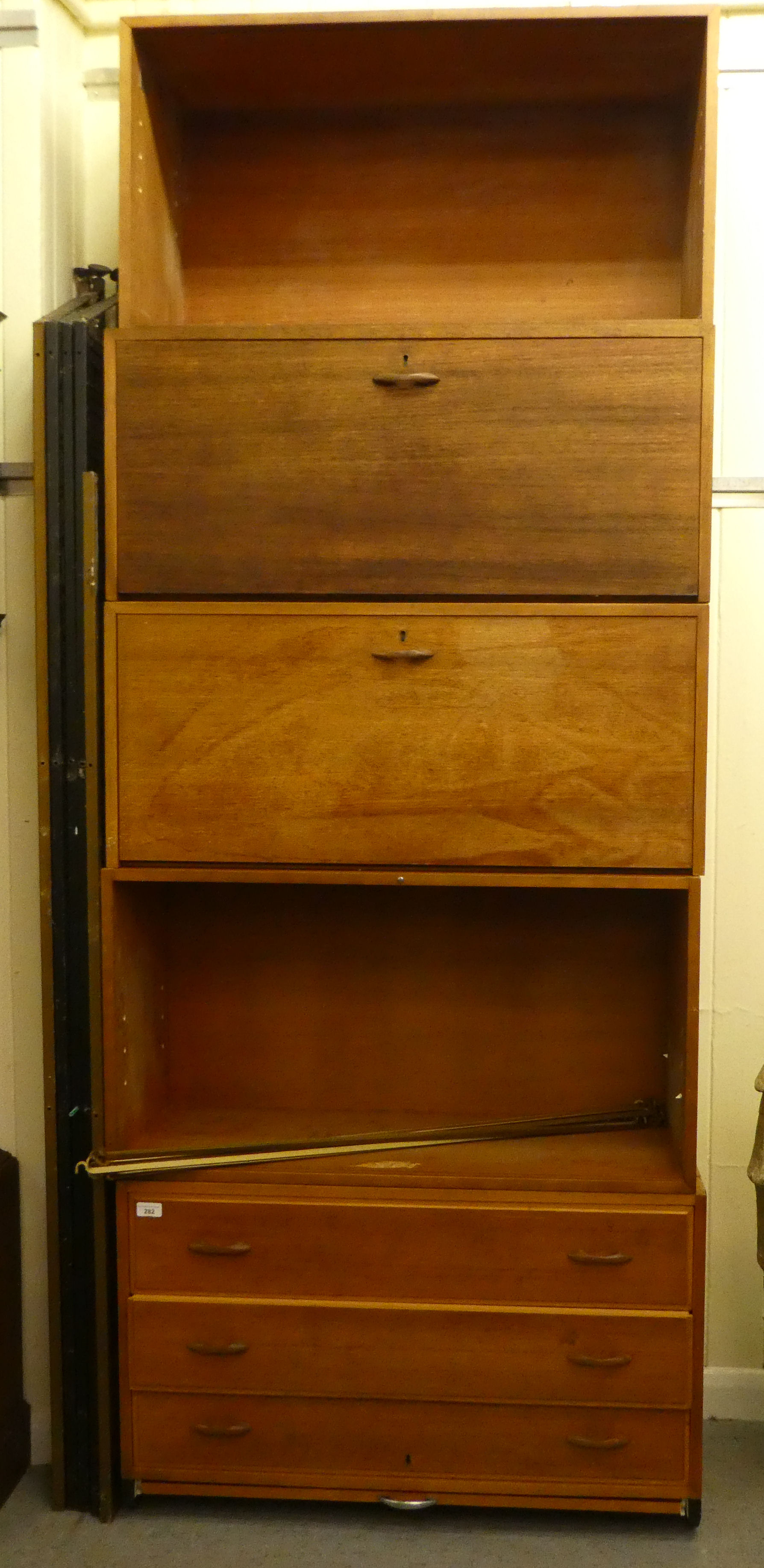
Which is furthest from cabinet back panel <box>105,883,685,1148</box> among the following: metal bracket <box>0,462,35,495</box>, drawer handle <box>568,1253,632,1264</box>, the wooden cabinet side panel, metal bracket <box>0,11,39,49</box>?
metal bracket <box>0,11,39,49</box>

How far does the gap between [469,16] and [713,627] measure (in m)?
1.08

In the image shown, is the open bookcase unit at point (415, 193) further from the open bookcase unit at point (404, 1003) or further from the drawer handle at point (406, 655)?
the open bookcase unit at point (404, 1003)

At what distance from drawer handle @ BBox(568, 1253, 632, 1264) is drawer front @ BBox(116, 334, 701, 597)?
1061 millimetres

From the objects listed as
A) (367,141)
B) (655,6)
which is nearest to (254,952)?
(367,141)

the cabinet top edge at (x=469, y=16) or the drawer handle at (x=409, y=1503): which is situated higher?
the cabinet top edge at (x=469, y=16)

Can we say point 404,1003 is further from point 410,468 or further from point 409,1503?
point 410,468

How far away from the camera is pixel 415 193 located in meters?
2.07

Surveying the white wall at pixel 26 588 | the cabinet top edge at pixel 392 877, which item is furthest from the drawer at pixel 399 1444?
the cabinet top edge at pixel 392 877

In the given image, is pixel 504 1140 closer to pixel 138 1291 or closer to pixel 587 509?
pixel 138 1291

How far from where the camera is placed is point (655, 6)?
1731 mm

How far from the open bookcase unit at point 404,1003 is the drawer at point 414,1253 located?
248mm

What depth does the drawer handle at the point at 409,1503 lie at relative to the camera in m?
1.88

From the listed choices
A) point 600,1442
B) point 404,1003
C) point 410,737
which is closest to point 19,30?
point 410,737

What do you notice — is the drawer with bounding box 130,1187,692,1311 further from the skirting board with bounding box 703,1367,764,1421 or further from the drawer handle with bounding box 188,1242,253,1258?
the skirting board with bounding box 703,1367,764,1421
